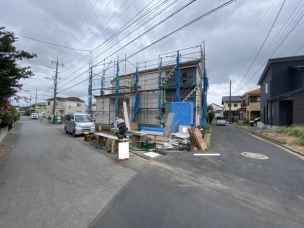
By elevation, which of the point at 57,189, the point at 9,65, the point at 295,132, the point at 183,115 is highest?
the point at 9,65

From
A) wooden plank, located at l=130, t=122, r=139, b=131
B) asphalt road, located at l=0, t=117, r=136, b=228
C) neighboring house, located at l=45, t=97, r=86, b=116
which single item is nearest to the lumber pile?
asphalt road, located at l=0, t=117, r=136, b=228

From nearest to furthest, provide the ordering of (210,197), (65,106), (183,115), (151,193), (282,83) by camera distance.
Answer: (210,197) → (151,193) → (183,115) → (282,83) → (65,106)

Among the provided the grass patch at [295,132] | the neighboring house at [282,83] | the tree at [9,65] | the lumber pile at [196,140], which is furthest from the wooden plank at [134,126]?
the neighboring house at [282,83]

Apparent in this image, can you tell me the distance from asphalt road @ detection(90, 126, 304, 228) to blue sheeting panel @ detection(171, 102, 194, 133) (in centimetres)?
551

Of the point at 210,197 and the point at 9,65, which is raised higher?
the point at 9,65

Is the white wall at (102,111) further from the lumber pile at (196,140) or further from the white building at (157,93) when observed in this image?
the lumber pile at (196,140)

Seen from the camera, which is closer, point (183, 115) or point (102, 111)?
point (183, 115)

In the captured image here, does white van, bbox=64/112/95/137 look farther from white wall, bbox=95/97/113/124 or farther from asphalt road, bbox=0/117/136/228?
asphalt road, bbox=0/117/136/228

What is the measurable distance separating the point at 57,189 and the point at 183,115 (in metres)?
9.23

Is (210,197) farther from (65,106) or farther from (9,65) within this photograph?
(65,106)

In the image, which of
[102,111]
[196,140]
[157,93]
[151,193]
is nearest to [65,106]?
[102,111]

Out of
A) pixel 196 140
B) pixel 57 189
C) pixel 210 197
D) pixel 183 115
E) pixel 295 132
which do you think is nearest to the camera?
pixel 210 197

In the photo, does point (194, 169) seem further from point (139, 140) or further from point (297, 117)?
point (297, 117)

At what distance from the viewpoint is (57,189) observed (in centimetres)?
440
